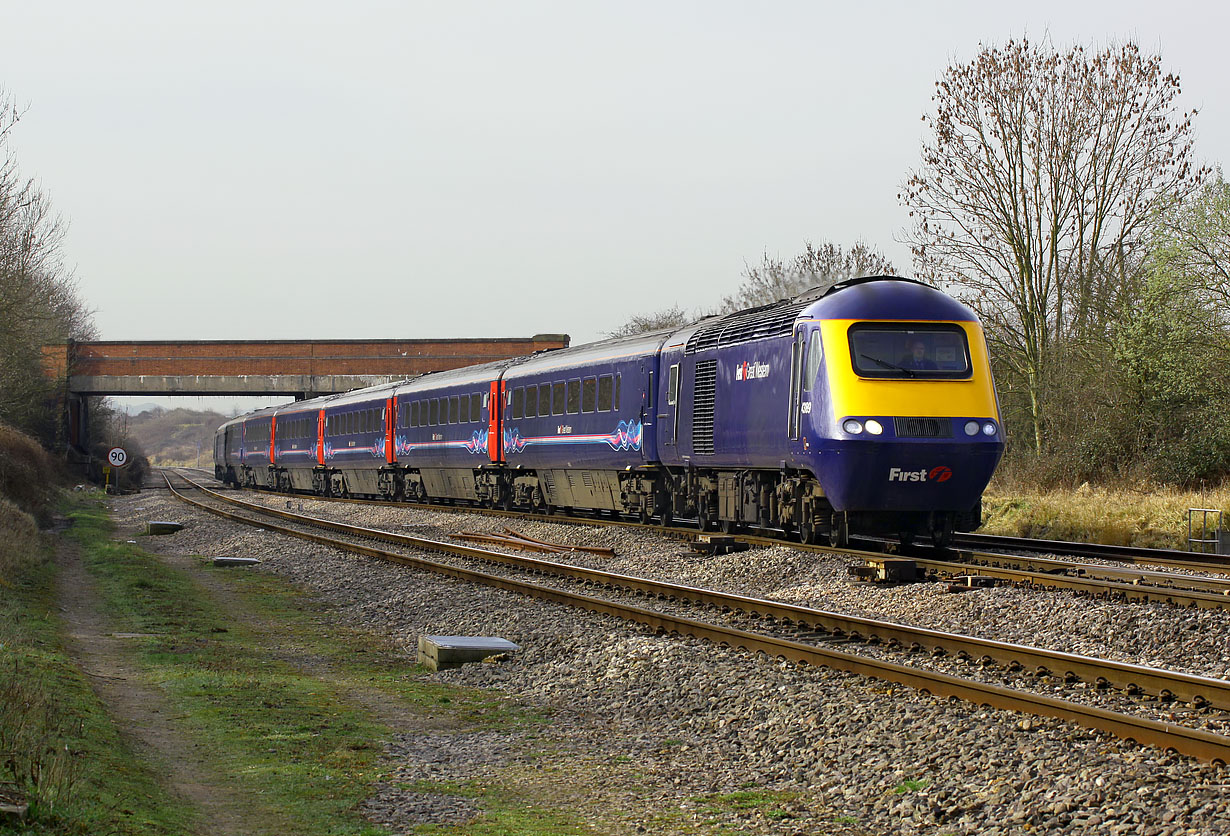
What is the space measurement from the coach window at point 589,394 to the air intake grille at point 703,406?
15.2ft

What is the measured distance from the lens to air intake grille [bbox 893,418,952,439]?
15.3 m

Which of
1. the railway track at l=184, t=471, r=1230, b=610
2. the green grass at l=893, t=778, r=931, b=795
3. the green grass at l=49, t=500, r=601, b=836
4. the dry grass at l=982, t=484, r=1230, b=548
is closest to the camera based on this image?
the green grass at l=893, t=778, r=931, b=795

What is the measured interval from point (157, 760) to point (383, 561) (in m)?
12.7

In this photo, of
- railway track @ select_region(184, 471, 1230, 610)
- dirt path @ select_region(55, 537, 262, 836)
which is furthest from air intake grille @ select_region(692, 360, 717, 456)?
dirt path @ select_region(55, 537, 262, 836)

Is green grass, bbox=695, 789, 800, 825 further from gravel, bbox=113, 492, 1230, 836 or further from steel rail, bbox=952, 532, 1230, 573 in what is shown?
steel rail, bbox=952, 532, 1230, 573

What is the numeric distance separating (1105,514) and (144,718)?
18925 mm

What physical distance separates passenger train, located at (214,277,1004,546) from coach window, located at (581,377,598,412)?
42 mm

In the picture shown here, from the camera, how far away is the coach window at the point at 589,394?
2455 centimetres

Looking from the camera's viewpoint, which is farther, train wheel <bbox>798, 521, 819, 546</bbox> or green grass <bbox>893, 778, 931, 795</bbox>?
train wheel <bbox>798, 521, 819, 546</bbox>

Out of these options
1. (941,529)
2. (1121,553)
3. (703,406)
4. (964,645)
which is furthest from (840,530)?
(964,645)

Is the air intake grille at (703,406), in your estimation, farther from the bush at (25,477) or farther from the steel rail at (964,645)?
the bush at (25,477)

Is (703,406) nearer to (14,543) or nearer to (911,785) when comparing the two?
(14,543)

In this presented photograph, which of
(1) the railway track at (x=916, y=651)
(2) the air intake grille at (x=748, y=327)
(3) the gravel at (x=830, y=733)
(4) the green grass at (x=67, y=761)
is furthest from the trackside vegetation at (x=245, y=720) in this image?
(2) the air intake grille at (x=748, y=327)

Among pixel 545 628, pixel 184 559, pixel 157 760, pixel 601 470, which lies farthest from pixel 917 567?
pixel 184 559
